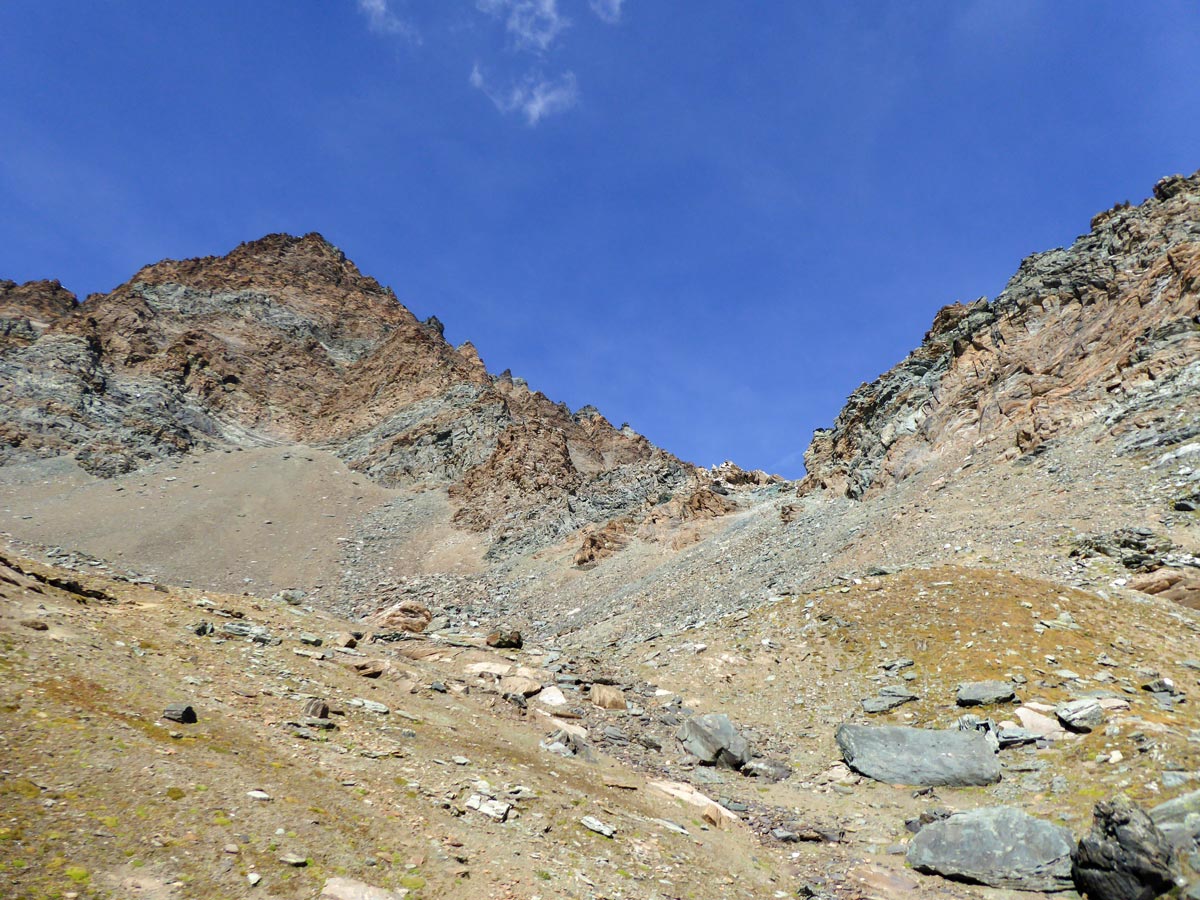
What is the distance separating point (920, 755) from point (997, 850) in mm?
3928

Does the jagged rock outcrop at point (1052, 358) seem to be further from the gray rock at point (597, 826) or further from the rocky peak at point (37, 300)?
the rocky peak at point (37, 300)

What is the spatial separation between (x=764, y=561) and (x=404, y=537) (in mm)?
41094

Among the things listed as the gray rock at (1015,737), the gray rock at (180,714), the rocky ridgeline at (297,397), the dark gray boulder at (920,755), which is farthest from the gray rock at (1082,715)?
the rocky ridgeline at (297,397)

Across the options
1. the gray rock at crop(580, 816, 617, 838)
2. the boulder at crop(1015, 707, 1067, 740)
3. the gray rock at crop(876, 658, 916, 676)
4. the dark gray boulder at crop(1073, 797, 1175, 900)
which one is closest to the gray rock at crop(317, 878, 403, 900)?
the gray rock at crop(580, 816, 617, 838)

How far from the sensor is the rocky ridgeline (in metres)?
69.3

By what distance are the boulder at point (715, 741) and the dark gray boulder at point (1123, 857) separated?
291 inches

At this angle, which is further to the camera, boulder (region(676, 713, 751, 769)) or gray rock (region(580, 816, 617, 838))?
boulder (region(676, 713, 751, 769))

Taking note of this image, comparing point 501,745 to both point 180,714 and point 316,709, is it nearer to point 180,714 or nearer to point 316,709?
point 316,709

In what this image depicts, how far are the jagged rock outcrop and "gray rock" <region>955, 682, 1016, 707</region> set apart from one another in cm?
2048

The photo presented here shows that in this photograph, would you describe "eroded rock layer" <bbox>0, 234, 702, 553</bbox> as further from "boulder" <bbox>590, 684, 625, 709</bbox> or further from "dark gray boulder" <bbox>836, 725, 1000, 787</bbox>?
"dark gray boulder" <bbox>836, 725, 1000, 787</bbox>

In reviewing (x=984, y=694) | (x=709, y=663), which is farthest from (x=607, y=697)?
(x=984, y=694)

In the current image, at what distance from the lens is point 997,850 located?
1009cm

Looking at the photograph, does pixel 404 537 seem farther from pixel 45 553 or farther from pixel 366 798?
pixel 366 798

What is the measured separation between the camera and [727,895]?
9070 mm
